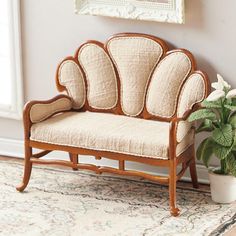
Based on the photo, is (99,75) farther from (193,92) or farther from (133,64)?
(193,92)

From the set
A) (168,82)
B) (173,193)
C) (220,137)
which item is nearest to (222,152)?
(220,137)

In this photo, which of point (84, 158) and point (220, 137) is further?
point (84, 158)

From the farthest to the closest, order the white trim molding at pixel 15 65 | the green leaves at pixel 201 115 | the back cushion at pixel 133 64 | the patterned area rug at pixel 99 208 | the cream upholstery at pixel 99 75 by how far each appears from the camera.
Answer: the white trim molding at pixel 15 65, the cream upholstery at pixel 99 75, the back cushion at pixel 133 64, the green leaves at pixel 201 115, the patterned area rug at pixel 99 208

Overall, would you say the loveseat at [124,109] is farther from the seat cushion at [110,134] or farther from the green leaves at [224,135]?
the green leaves at [224,135]

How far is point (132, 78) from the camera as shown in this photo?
16.1ft

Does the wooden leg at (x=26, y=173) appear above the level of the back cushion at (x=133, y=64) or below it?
below

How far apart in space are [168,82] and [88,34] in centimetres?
72

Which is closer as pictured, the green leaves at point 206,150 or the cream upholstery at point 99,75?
the green leaves at point 206,150

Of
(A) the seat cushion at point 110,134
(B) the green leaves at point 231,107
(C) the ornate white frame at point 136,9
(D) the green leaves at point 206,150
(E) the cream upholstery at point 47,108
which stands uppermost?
(C) the ornate white frame at point 136,9

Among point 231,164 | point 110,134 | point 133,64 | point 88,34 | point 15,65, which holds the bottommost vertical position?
point 231,164

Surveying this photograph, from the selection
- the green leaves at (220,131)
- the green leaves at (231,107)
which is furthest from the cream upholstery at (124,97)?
the green leaves at (231,107)

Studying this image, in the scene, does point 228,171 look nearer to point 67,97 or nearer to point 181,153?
point 181,153

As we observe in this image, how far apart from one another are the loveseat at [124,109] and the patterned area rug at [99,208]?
0.42 feet

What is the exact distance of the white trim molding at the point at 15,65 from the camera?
17.4ft
